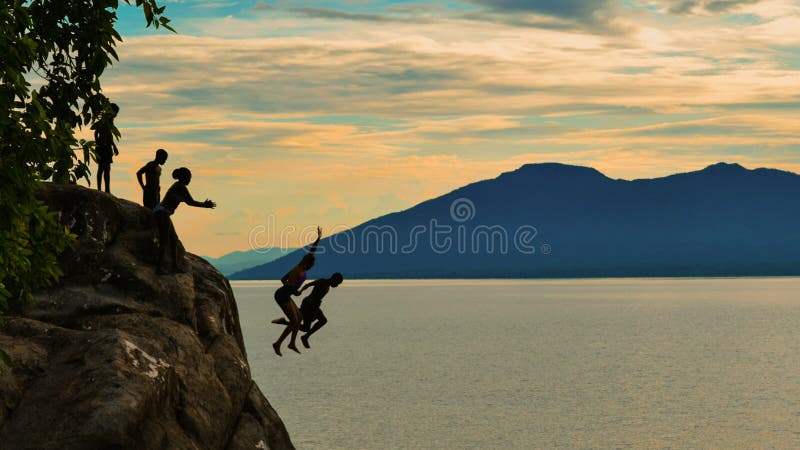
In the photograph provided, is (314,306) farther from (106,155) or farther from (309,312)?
(106,155)

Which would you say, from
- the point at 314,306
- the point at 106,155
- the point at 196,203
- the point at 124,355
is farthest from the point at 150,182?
the point at 124,355

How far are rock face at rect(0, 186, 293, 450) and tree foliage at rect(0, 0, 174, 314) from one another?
1.53 meters

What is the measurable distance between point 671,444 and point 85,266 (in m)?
40.4

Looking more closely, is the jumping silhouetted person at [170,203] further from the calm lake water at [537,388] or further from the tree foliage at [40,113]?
the calm lake water at [537,388]

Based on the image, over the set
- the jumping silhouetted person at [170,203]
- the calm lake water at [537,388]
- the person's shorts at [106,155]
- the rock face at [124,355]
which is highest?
the person's shorts at [106,155]

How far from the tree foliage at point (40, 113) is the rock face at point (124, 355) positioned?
1.53 metres

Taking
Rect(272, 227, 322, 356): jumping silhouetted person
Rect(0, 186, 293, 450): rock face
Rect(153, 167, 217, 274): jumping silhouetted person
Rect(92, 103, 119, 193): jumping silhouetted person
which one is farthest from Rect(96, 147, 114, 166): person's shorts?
Rect(272, 227, 322, 356): jumping silhouetted person

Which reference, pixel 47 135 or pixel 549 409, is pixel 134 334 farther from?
pixel 549 409

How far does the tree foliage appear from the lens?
54.2ft

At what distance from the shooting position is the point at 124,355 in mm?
20578

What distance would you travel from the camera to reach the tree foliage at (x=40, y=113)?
16531mm

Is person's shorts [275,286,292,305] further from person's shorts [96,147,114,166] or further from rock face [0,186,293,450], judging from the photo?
person's shorts [96,147,114,166]

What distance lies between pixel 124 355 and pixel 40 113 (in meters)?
5.97

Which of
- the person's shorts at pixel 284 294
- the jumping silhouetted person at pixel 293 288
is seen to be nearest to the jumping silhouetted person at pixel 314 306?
the jumping silhouetted person at pixel 293 288
